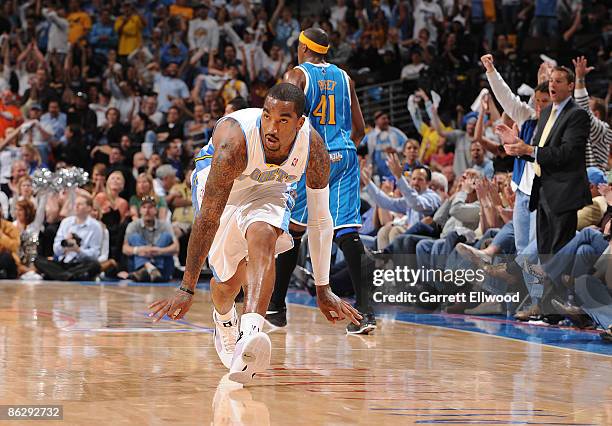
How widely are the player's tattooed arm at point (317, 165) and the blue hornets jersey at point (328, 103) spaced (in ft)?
6.46

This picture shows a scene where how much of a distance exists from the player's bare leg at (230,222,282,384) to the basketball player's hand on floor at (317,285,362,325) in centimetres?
36

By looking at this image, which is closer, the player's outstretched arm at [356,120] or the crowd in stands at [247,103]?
the player's outstretched arm at [356,120]

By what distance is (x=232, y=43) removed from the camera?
→ 17.4 meters

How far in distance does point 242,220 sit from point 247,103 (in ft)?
17.8

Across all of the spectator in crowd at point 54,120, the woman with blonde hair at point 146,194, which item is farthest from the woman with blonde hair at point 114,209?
the spectator in crowd at point 54,120

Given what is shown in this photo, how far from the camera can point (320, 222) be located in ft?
15.9

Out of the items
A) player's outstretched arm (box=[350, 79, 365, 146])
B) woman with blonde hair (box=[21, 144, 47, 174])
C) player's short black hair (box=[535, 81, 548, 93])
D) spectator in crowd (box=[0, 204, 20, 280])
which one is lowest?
spectator in crowd (box=[0, 204, 20, 280])

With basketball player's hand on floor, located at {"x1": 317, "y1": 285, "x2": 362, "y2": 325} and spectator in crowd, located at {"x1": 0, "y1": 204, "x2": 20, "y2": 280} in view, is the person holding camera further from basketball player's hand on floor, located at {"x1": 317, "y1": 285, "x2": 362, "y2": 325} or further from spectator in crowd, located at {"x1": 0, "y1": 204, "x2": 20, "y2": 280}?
basketball player's hand on floor, located at {"x1": 317, "y1": 285, "x2": 362, "y2": 325}

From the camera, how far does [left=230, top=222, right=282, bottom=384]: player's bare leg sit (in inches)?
161

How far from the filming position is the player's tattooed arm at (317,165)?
4766mm

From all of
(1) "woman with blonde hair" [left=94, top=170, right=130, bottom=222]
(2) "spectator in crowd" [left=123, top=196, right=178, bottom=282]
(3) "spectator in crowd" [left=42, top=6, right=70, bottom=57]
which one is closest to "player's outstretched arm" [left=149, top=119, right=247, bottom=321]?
(2) "spectator in crowd" [left=123, top=196, right=178, bottom=282]

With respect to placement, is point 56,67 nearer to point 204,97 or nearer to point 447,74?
point 204,97

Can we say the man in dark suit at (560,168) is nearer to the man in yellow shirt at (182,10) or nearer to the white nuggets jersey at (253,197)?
the white nuggets jersey at (253,197)

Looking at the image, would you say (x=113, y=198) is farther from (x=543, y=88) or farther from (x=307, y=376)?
(x=307, y=376)
